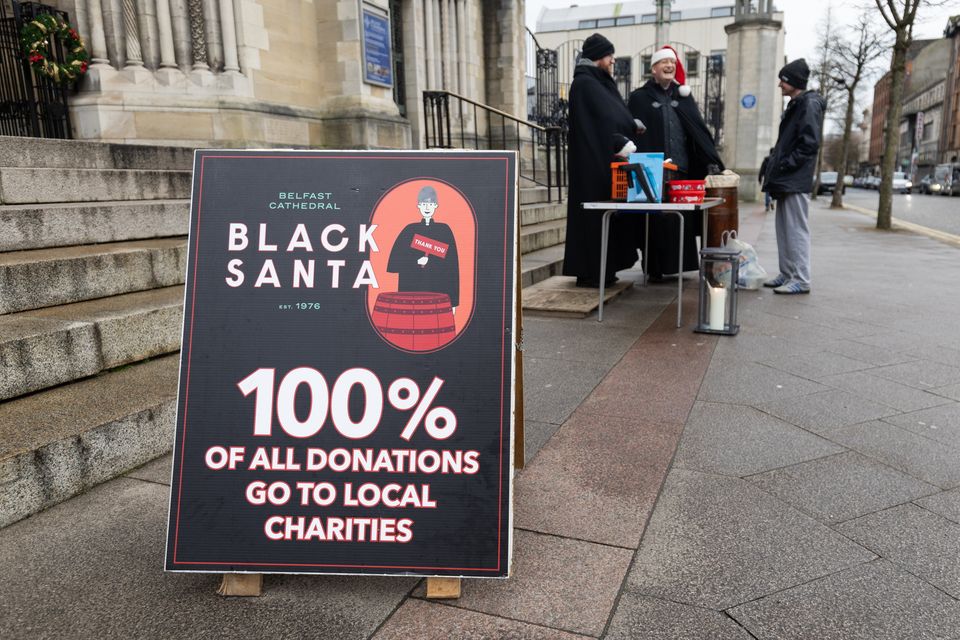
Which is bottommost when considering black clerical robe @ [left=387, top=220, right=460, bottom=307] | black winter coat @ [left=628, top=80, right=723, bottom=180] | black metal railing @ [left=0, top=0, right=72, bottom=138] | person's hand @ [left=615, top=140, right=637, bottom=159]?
black clerical robe @ [left=387, top=220, right=460, bottom=307]

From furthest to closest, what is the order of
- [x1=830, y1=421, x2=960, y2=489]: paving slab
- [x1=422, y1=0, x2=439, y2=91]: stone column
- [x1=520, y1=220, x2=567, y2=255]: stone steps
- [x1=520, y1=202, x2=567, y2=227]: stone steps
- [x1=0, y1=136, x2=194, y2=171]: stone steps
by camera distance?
[x1=422, y1=0, x2=439, y2=91]: stone column → [x1=520, y1=202, x2=567, y2=227]: stone steps → [x1=520, y1=220, x2=567, y2=255]: stone steps → [x1=0, y1=136, x2=194, y2=171]: stone steps → [x1=830, y1=421, x2=960, y2=489]: paving slab

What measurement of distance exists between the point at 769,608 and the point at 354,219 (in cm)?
164

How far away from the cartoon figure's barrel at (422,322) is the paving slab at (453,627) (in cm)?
75

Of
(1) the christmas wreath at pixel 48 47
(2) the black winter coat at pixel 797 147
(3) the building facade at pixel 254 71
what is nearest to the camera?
(2) the black winter coat at pixel 797 147

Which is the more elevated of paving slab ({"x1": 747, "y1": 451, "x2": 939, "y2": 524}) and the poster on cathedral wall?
the poster on cathedral wall

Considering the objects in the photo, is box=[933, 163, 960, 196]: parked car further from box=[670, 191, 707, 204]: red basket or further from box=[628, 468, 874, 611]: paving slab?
box=[628, 468, 874, 611]: paving slab

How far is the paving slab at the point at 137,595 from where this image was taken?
6.32 ft

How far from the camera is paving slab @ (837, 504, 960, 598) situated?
2.13 metres

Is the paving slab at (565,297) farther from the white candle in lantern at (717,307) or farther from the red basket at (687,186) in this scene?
the red basket at (687,186)

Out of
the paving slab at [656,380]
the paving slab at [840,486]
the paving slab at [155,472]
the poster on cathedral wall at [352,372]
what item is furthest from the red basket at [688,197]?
the paving slab at [155,472]

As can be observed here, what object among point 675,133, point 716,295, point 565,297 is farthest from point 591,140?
point 716,295

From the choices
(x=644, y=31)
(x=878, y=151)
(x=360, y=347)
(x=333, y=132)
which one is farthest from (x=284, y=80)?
(x=878, y=151)

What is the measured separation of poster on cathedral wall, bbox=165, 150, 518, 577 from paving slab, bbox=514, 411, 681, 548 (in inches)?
21.4

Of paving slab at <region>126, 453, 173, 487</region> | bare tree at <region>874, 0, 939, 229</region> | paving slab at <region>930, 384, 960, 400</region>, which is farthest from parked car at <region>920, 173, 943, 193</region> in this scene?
paving slab at <region>126, 453, 173, 487</region>
